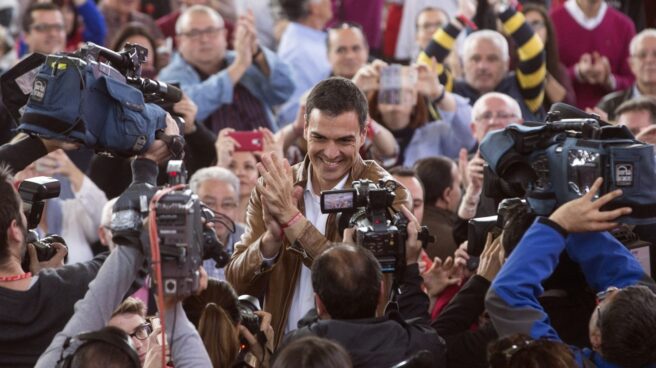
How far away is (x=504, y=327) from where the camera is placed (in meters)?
4.76

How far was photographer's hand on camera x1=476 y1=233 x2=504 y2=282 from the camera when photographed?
17.1ft

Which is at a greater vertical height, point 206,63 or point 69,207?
point 206,63

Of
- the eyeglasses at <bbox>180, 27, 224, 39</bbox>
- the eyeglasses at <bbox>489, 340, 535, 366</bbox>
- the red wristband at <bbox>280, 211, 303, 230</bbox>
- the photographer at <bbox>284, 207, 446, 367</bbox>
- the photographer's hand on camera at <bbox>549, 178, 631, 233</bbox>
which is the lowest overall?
the eyeglasses at <bbox>489, 340, 535, 366</bbox>

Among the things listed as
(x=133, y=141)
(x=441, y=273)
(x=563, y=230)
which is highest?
(x=133, y=141)

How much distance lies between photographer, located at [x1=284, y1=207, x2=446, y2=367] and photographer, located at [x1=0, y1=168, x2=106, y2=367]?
818mm

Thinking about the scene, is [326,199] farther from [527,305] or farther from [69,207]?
[69,207]

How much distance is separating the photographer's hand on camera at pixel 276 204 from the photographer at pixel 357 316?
1.38ft

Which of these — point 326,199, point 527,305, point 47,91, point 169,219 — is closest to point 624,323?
point 527,305

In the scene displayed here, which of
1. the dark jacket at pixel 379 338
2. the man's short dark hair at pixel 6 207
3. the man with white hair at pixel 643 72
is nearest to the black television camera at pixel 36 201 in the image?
the man's short dark hair at pixel 6 207

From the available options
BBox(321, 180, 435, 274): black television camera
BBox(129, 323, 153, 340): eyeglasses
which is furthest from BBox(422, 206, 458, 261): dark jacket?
BBox(129, 323, 153, 340): eyeglasses

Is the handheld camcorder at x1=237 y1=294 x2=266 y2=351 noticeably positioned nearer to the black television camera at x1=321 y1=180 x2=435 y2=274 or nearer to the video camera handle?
the black television camera at x1=321 y1=180 x2=435 y2=274

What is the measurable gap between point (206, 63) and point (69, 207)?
1981 mm

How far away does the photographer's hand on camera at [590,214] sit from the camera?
184 inches

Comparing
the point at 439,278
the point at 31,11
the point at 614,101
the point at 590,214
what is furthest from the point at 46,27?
the point at 590,214
